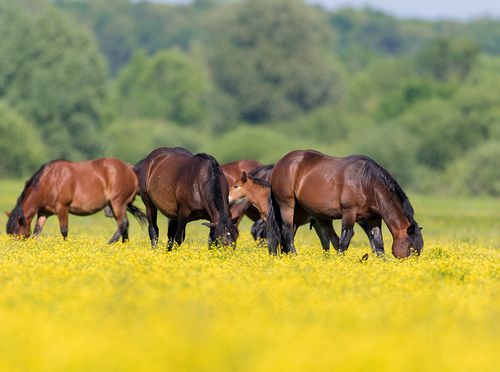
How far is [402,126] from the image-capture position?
86.1m

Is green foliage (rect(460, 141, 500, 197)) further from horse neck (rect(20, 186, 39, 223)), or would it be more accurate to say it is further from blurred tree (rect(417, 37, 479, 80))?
blurred tree (rect(417, 37, 479, 80))

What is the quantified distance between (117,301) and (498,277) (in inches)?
244

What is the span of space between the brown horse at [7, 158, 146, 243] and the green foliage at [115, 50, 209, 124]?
90143 mm

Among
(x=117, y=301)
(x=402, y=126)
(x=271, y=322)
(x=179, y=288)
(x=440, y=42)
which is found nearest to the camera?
(x=271, y=322)

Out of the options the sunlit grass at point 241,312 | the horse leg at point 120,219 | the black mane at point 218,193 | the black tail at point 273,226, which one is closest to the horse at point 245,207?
the black tail at point 273,226

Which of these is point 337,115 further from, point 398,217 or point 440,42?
point 398,217

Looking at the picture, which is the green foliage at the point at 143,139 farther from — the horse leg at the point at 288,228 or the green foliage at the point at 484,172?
the horse leg at the point at 288,228

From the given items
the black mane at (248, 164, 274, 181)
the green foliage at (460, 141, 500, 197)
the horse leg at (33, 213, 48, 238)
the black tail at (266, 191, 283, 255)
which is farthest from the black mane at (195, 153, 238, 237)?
the green foliage at (460, 141, 500, 197)

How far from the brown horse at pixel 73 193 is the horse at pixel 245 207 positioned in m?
2.08

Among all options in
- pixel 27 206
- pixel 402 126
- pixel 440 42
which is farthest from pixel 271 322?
pixel 440 42

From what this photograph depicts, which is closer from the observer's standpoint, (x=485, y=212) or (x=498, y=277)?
(x=498, y=277)

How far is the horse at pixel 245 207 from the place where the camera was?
75.2 feet

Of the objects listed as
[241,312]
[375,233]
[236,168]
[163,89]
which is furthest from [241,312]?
[163,89]

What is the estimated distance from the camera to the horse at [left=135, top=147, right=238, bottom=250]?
61.5 feet
